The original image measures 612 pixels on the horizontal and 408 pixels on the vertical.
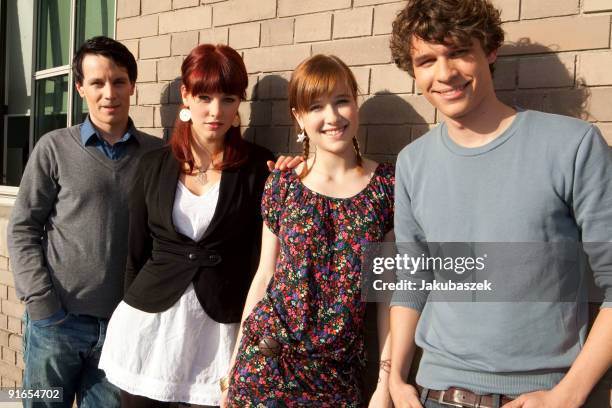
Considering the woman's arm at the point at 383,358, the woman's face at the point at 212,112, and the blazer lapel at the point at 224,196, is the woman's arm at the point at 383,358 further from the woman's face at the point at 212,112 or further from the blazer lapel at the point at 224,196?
the woman's face at the point at 212,112

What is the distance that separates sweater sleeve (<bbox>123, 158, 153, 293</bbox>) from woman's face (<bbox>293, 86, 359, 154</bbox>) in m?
0.89

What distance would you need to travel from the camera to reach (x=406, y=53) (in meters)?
2.12

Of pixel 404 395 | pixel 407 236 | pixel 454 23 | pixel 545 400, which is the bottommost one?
pixel 404 395

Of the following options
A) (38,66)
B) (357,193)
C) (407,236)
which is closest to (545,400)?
(407,236)

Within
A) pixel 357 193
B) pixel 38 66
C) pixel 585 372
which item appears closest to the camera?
pixel 585 372

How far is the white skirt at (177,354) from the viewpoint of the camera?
8.99 ft

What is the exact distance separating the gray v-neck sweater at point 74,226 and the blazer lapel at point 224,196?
0.66m

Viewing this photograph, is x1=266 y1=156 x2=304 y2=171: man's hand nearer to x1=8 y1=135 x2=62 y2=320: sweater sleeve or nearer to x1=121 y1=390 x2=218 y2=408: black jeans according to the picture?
x1=121 y1=390 x2=218 y2=408: black jeans

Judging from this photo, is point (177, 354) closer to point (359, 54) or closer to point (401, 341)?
point (401, 341)

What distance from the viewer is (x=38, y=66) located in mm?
5340

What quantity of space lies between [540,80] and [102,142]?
2.07m

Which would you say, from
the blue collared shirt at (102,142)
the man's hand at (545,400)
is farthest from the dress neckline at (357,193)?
the blue collared shirt at (102,142)

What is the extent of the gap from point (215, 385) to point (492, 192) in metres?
1.48

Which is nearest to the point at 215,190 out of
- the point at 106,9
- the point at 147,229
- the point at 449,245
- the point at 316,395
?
the point at 147,229
